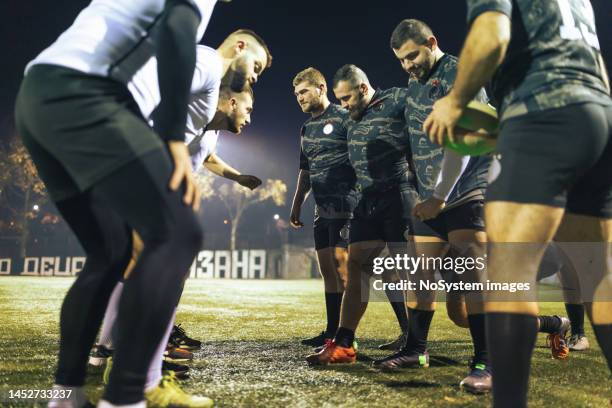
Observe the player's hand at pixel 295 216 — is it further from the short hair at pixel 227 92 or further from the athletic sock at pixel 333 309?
the short hair at pixel 227 92

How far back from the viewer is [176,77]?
161 cm

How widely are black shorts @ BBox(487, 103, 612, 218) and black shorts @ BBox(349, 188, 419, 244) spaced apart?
2293 mm

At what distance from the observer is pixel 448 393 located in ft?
9.04

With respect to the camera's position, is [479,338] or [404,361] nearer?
[479,338]

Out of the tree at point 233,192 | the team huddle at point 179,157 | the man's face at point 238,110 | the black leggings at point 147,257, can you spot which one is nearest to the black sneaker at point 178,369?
the team huddle at point 179,157

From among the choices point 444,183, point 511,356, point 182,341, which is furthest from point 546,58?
point 182,341

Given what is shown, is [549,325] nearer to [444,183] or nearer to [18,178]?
[444,183]

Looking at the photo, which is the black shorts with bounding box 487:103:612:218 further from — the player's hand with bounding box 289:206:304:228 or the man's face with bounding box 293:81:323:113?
the player's hand with bounding box 289:206:304:228

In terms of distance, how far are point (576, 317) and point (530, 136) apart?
3688mm

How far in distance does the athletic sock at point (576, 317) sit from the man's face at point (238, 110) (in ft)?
11.7

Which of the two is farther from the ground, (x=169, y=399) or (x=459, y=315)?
(x=459, y=315)

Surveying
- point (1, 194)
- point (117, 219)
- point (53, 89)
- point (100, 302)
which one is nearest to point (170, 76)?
point (53, 89)

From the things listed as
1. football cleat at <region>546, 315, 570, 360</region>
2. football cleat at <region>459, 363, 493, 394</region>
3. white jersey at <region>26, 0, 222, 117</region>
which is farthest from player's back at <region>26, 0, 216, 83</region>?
football cleat at <region>546, 315, 570, 360</region>

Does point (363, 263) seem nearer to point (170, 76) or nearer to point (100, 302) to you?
point (100, 302)
